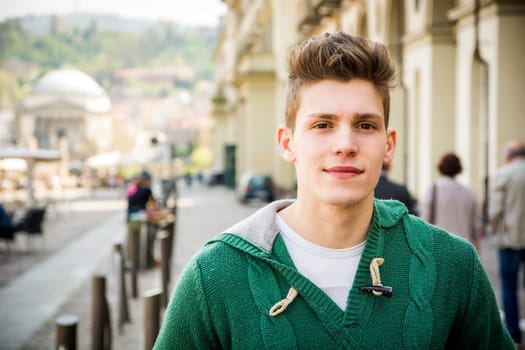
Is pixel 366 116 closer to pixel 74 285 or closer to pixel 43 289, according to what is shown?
pixel 43 289

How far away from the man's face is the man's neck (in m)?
0.04

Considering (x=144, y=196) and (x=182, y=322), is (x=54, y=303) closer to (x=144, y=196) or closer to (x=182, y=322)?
(x=144, y=196)

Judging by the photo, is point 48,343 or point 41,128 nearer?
point 48,343

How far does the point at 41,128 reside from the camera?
133 meters

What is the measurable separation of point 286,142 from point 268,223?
0.28m

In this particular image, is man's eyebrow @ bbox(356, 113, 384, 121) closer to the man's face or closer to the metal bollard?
the man's face

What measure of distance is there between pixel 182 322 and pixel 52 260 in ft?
46.4

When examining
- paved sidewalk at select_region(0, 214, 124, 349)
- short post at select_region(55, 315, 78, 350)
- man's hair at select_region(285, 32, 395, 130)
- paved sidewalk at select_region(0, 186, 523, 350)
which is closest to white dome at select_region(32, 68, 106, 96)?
paved sidewalk at select_region(0, 186, 523, 350)

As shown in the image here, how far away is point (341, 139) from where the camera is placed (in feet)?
6.92

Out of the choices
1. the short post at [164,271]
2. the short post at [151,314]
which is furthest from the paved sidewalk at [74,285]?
the short post at [151,314]

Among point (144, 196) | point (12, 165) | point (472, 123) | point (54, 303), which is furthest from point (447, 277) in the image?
point (12, 165)

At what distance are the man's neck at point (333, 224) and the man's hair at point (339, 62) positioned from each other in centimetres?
32

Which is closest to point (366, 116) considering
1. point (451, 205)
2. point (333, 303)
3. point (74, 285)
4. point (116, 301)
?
point (333, 303)

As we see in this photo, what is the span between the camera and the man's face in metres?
2.12
